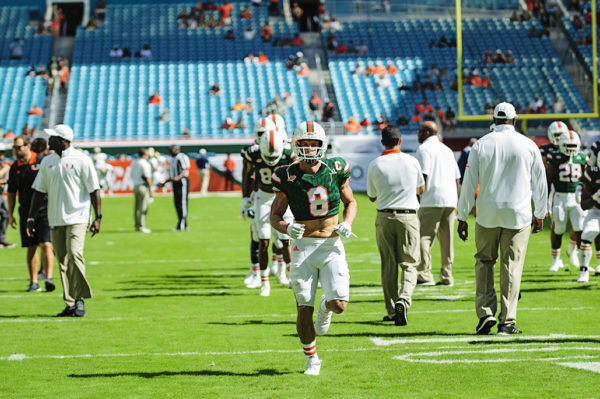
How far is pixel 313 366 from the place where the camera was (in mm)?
7199

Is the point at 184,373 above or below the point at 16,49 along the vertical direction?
below

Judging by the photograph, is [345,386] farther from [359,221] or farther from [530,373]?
[359,221]

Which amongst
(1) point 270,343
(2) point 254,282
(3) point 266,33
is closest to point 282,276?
(2) point 254,282

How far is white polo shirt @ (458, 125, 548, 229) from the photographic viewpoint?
859cm

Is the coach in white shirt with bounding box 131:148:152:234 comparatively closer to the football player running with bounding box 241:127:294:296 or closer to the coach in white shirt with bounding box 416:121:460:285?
the football player running with bounding box 241:127:294:296

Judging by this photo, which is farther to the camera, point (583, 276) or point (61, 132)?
point (583, 276)

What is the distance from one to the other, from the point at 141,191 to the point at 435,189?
1195cm

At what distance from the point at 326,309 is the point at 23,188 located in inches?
252

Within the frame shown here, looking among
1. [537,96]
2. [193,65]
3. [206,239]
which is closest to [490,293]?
[206,239]

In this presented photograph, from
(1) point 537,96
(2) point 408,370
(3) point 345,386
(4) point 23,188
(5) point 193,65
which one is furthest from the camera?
(5) point 193,65

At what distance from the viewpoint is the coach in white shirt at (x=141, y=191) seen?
22.5m

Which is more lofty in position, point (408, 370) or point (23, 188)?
point (23, 188)

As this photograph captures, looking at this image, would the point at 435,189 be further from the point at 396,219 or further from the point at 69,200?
the point at 69,200

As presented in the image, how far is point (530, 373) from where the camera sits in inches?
279
